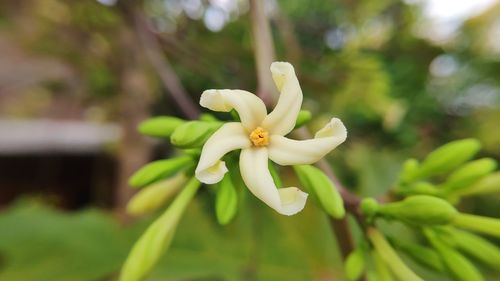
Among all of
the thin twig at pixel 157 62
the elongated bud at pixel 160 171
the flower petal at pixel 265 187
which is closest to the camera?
the flower petal at pixel 265 187

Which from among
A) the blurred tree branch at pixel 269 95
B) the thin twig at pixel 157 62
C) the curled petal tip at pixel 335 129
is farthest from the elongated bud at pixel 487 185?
the thin twig at pixel 157 62

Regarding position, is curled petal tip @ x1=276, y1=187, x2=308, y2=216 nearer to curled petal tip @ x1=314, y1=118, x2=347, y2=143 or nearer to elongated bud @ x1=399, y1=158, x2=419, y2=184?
curled petal tip @ x1=314, y1=118, x2=347, y2=143

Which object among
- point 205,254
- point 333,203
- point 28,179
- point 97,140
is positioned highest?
point 97,140

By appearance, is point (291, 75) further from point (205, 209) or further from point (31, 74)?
point (31, 74)

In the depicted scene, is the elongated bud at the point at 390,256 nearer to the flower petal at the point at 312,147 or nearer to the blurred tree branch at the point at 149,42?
the flower petal at the point at 312,147

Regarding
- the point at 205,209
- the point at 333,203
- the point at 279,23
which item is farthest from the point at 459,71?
the point at 333,203

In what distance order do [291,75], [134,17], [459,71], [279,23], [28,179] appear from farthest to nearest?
[28,179], [459,71], [279,23], [134,17], [291,75]

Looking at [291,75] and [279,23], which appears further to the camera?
[279,23]

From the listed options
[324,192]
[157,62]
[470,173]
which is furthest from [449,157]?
[157,62]

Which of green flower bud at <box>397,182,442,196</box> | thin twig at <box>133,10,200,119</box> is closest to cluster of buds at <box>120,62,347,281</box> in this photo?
green flower bud at <box>397,182,442,196</box>
